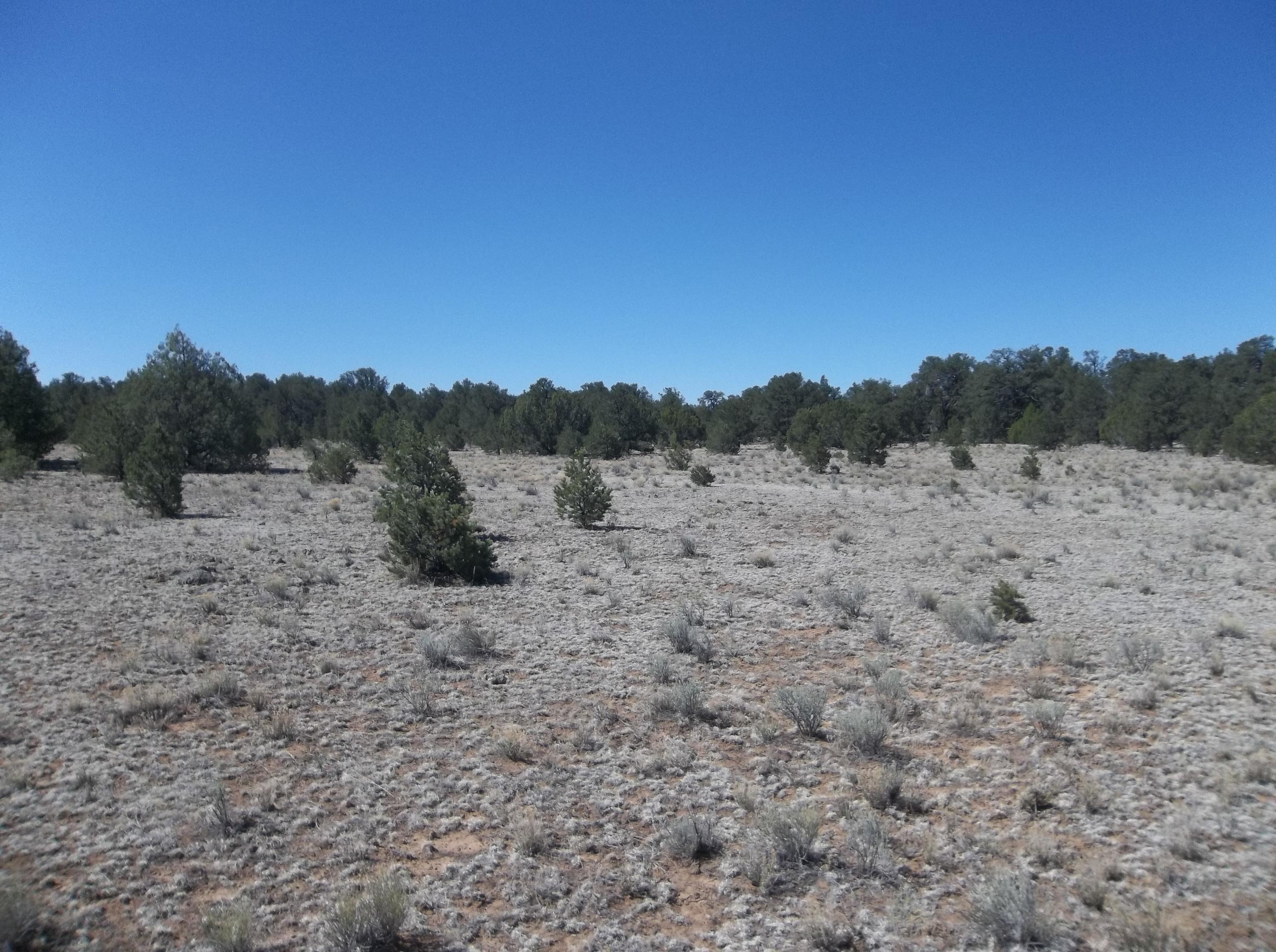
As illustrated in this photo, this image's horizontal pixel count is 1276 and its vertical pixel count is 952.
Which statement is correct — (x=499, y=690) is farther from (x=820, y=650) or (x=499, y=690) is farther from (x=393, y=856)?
(x=820, y=650)

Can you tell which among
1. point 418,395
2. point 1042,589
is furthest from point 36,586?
point 418,395

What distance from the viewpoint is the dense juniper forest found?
33188 mm

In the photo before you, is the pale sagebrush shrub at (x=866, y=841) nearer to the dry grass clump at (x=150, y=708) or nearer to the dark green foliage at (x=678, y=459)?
the dry grass clump at (x=150, y=708)

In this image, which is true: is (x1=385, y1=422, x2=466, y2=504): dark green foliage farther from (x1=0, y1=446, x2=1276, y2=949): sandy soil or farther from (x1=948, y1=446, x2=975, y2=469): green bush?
(x1=948, y1=446, x2=975, y2=469): green bush

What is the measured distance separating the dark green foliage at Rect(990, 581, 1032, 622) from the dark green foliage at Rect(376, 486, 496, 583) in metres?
8.91

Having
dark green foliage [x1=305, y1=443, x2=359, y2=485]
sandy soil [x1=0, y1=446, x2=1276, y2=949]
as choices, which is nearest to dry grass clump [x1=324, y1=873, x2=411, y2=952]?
sandy soil [x1=0, y1=446, x2=1276, y2=949]

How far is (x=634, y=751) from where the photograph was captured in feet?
22.0

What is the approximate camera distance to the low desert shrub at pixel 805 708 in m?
7.05

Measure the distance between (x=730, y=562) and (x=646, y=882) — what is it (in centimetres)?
1063

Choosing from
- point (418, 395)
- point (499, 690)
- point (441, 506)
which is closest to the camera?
point (499, 690)

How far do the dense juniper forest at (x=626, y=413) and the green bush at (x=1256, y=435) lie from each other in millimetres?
92

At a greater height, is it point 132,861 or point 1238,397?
point 1238,397

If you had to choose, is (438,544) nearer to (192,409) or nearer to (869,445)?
(192,409)

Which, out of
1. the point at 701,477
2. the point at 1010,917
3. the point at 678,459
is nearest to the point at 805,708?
the point at 1010,917
